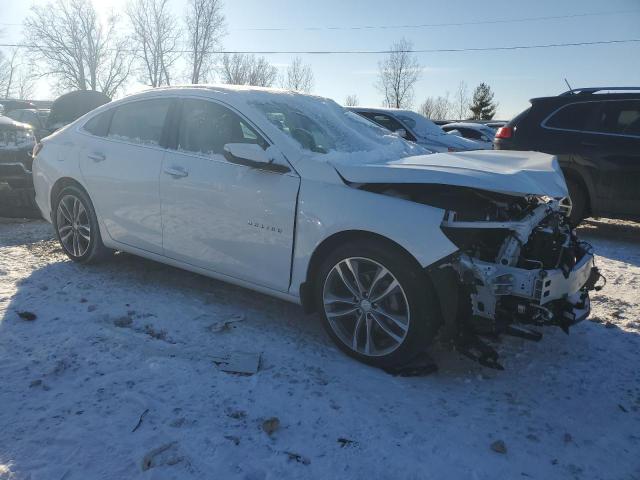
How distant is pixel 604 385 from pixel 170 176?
3320 millimetres

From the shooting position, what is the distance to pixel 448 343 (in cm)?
309

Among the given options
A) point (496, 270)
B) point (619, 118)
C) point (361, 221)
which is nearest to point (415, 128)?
point (619, 118)

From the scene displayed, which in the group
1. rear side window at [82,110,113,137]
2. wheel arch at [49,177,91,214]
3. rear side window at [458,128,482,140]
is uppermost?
rear side window at [458,128,482,140]

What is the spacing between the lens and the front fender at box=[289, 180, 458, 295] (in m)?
2.89

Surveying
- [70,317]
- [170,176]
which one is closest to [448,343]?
[170,176]

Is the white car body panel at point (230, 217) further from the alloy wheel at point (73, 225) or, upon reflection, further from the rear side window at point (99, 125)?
the alloy wheel at point (73, 225)

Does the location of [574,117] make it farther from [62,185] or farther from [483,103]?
[483,103]

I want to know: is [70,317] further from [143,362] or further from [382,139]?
[382,139]

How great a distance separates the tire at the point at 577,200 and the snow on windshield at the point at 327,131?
3.34 meters

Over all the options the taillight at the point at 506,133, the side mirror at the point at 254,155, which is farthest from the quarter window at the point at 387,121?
the side mirror at the point at 254,155

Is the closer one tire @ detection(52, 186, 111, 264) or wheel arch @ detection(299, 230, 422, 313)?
wheel arch @ detection(299, 230, 422, 313)

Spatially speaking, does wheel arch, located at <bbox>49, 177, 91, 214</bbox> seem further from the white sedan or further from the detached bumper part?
the detached bumper part

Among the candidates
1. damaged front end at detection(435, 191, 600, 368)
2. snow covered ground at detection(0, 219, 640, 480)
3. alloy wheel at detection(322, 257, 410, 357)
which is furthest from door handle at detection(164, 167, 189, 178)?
damaged front end at detection(435, 191, 600, 368)

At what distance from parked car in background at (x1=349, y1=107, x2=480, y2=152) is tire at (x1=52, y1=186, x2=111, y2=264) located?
18.4ft
